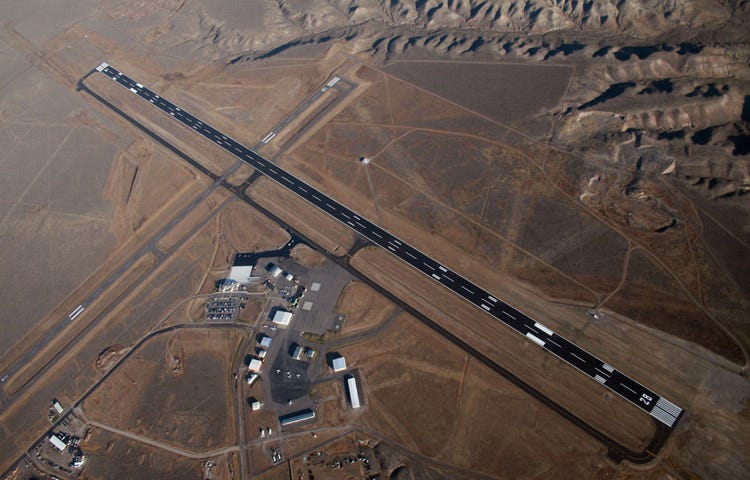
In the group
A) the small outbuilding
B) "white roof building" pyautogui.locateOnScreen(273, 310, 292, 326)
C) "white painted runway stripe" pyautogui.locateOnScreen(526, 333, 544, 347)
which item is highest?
"white painted runway stripe" pyautogui.locateOnScreen(526, 333, 544, 347)

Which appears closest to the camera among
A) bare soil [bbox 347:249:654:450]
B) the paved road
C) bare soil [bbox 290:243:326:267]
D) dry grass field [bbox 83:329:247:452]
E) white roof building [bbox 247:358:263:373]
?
bare soil [bbox 347:249:654:450]

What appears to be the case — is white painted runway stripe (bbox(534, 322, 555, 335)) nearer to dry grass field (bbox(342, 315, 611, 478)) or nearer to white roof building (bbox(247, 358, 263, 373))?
dry grass field (bbox(342, 315, 611, 478))

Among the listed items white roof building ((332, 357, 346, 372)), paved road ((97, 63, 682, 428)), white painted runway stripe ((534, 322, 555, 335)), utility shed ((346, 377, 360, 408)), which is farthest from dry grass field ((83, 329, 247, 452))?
white painted runway stripe ((534, 322, 555, 335))

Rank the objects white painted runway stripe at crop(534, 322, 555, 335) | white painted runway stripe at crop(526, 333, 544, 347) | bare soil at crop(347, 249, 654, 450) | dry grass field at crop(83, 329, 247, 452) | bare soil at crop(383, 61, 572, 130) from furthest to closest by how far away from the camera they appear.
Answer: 1. bare soil at crop(383, 61, 572, 130)
2. white painted runway stripe at crop(534, 322, 555, 335)
3. white painted runway stripe at crop(526, 333, 544, 347)
4. dry grass field at crop(83, 329, 247, 452)
5. bare soil at crop(347, 249, 654, 450)

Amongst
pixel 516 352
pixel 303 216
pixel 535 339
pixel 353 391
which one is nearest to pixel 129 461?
pixel 353 391

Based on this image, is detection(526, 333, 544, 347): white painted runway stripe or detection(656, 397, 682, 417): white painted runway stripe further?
detection(526, 333, 544, 347): white painted runway stripe

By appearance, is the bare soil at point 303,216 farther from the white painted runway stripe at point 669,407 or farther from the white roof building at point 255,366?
the white painted runway stripe at point 669,407

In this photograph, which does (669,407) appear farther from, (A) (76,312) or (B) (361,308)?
(A) (76,312)

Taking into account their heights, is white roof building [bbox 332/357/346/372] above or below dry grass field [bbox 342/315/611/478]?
below
